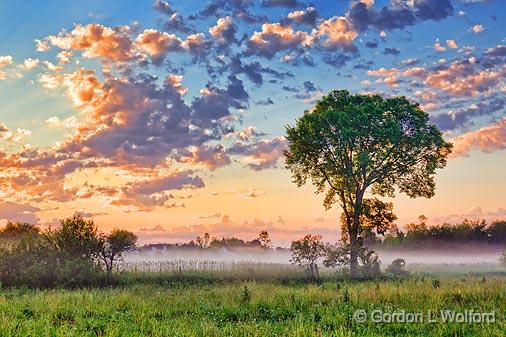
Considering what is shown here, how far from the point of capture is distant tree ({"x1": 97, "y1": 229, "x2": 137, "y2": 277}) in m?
40.4

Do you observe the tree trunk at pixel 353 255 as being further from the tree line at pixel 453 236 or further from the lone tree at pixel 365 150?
the tree line at pixel 453 236

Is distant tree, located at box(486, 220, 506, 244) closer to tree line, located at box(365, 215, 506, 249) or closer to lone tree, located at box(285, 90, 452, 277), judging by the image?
tree line, located at box(365, 215, 506, 249)

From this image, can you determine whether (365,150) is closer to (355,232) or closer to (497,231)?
(355,232)

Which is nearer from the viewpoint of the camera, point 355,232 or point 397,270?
point 355,232

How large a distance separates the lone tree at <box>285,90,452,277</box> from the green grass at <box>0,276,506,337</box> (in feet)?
74.1

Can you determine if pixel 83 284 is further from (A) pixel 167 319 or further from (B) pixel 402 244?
(B) pixel 402 244

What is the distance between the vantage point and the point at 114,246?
41812mm

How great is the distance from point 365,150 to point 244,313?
29.5m

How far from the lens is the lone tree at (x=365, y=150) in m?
46.6

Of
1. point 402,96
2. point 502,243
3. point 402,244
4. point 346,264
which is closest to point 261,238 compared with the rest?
point 346,264

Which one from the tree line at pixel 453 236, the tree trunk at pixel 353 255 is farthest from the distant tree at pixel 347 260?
the tree line at pixel 453 236

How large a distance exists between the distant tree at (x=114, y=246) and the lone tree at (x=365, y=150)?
720 inches

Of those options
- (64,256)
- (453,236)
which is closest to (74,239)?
(64,256)

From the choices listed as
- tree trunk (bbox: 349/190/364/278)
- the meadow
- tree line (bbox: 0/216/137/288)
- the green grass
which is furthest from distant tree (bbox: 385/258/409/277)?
tree line (bbox: 0/216/137/288)
